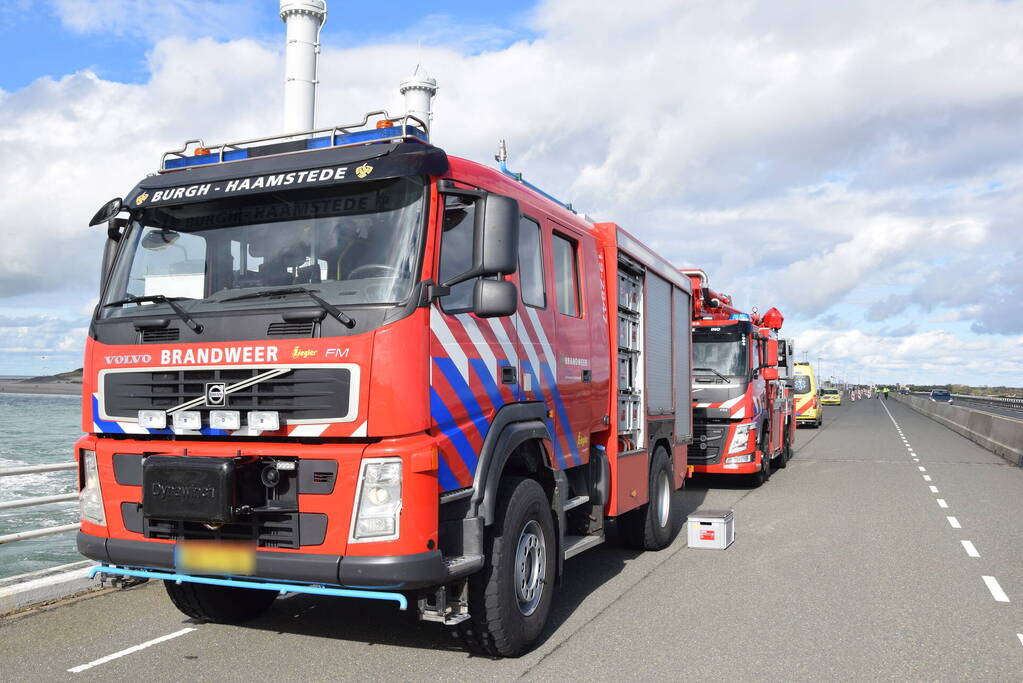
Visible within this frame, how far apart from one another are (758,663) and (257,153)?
415 cm

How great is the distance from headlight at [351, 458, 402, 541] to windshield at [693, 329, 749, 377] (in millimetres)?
9981

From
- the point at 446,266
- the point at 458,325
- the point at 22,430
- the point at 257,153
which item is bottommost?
the point at 22,430

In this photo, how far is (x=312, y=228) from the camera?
476 cm

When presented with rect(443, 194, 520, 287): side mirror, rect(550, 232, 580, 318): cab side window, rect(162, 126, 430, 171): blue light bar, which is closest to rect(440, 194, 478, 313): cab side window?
rect(443, 194, 520, 287): side mirror

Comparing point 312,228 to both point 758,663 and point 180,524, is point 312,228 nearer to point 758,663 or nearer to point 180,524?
point 180,524

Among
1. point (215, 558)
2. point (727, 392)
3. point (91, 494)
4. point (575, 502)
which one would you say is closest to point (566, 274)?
point (575, 502)

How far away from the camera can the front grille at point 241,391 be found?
435 cm

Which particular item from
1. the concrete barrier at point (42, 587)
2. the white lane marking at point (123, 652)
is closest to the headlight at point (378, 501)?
the white lane marking at point (123, 652)

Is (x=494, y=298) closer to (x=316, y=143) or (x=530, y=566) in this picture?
(x=316, y=143)

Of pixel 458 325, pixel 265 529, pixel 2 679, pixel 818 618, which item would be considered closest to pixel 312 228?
pixel 458 325

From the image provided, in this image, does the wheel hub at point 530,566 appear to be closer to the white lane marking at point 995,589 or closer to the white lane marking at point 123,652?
the white lane marking at point 123,652

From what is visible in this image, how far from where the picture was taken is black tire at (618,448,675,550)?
8352 millimetres

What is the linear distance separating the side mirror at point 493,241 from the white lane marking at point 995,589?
4.84 metres

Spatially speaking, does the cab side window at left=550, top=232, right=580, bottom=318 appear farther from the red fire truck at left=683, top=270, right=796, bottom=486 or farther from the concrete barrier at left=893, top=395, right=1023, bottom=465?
the concrete barrier at left=893, top=395, right=1023, bottom=465
